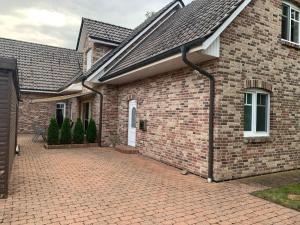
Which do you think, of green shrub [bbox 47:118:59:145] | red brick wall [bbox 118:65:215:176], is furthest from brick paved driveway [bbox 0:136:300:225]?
green shrub [bbox 47:118:59:145]

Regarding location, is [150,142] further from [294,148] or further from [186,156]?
[294,148]

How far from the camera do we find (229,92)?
7.04 meters

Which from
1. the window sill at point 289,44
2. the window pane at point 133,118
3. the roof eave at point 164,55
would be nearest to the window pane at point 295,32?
the window sill at point 289,44

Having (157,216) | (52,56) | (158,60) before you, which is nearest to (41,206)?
(157,216)

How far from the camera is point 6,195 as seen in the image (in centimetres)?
525

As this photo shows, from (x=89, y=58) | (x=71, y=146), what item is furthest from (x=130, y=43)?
(x=71, y=146)

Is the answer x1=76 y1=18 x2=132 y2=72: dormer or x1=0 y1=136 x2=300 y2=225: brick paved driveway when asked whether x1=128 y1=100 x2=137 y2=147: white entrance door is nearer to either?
x1=0 y1=136 x2=300 y2=225: brick paved driveway

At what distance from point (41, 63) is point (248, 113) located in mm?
17823

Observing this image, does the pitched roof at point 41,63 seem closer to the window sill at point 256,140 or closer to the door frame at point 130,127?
the door frame at point 130,127

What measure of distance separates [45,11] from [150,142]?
11.1 metres

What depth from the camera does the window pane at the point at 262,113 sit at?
7879mm

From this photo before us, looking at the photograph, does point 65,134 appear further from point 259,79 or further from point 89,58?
point 259,79

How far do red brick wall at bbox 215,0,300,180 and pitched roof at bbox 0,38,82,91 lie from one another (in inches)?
601

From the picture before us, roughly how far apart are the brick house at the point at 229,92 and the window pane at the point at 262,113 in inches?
1.2
